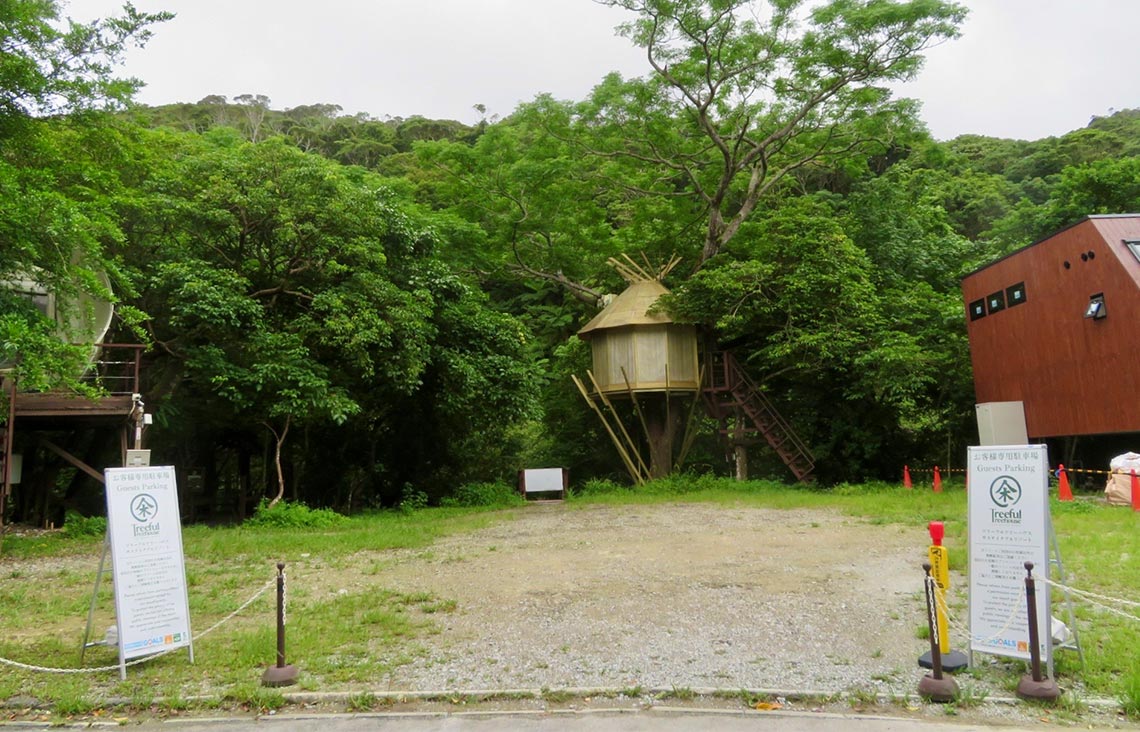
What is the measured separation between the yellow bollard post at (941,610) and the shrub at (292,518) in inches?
504

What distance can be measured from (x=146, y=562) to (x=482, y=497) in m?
15.9

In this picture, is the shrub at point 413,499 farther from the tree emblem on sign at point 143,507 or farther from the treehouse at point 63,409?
the tree emblem on sign at point 143,507

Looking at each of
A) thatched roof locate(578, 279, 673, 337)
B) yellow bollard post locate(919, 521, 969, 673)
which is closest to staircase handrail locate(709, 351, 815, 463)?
thatched roof locate(578, 279, 673, 337)

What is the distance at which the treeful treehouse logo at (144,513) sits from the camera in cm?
648

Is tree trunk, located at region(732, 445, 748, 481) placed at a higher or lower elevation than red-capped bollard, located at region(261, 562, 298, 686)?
higher

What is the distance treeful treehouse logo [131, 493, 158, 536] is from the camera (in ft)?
21.2

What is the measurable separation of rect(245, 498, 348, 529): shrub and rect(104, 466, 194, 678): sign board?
31.5 ft

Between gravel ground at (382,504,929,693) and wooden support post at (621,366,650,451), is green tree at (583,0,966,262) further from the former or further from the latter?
gravel ground at (382,504,929,693)

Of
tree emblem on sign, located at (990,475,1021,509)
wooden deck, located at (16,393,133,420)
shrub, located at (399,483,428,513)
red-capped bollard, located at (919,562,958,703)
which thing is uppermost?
wooden deck, located at (16,393,133,420)

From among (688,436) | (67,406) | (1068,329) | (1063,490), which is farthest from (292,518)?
(1068,329)

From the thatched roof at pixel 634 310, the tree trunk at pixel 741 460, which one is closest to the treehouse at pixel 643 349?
the thatched roof at pixel 634 310

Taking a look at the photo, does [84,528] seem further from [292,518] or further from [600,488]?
[600,488]

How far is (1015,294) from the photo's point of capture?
62.7ft

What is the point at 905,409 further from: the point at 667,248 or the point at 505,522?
the point at 505,522
